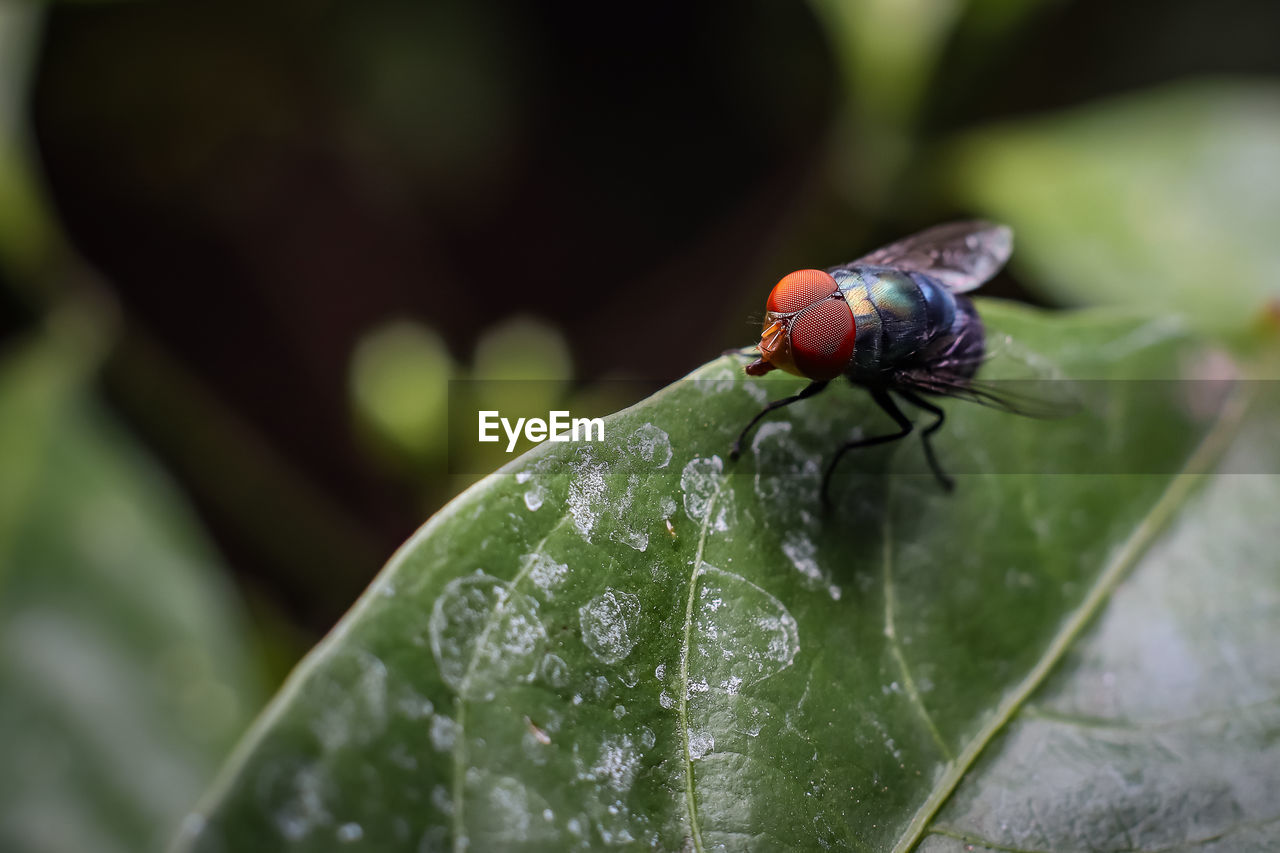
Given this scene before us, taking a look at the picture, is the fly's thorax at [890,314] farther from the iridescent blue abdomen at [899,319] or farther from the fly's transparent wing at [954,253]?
the fly's transparent wing at [954,253]

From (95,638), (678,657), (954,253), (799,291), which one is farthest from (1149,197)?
(95,638)

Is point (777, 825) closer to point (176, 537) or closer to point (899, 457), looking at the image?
point (899, 457)

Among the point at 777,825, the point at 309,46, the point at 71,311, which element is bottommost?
the point at 777,825

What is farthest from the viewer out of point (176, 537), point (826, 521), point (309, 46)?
point (309, 46)

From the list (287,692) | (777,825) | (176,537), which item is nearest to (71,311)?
(176,537)

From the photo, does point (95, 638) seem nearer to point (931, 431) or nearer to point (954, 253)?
point (931, 431)
